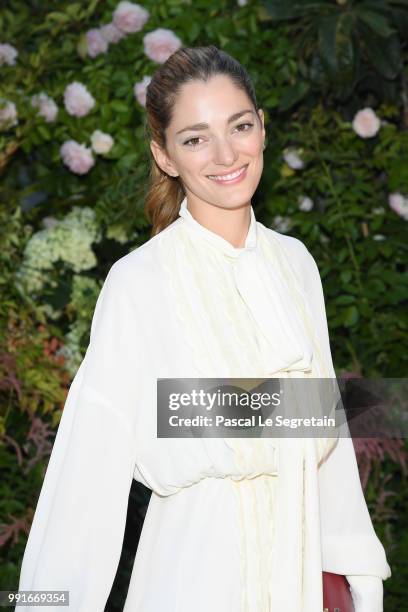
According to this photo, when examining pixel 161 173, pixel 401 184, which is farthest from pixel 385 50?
pixel 161 173

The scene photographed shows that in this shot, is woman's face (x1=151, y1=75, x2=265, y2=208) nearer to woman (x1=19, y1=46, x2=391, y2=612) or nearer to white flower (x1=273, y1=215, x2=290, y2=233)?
woman (x1=19, y1=46, x2=391, y2=612)

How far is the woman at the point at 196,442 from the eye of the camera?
2030 millimetres

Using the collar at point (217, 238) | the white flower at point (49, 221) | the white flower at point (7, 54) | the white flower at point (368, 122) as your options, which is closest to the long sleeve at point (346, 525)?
the collar at point (217, 238)

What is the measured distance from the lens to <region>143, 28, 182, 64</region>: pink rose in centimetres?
405

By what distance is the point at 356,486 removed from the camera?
237cm

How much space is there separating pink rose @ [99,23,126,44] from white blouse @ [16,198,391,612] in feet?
7.52

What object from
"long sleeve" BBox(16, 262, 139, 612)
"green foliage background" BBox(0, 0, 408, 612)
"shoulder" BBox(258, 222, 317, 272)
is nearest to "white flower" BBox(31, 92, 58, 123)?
"green foliage background" BBox(0, 0, 408, 612)

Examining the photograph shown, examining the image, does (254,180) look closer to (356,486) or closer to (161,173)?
(161,173)

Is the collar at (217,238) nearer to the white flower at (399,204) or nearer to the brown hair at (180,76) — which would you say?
the brown hair at (180,76)

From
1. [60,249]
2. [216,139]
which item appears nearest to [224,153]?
[216,139]

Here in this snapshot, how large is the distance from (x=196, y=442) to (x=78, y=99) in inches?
96.3

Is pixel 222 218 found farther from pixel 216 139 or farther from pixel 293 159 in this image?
pixel 293 159

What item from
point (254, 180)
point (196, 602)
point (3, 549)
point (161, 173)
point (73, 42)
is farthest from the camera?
point (73, 42)

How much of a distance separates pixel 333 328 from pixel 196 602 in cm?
231
